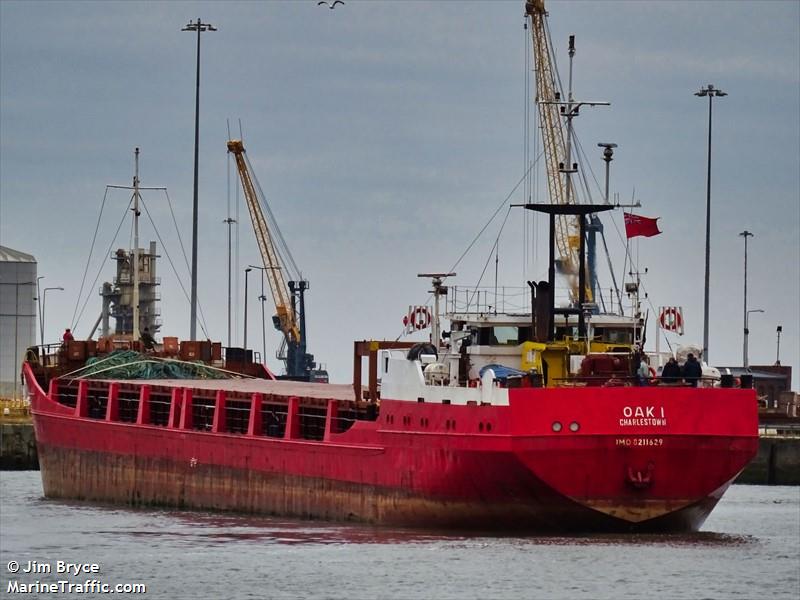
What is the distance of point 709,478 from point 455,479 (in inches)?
233

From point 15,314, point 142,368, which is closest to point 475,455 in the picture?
point 142,368

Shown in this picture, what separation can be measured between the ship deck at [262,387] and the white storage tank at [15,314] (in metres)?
52.4

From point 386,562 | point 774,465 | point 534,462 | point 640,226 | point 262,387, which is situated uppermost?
point 640,226

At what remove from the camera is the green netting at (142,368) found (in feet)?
243

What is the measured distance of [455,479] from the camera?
168ft

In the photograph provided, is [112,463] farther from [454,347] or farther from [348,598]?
[348,598]

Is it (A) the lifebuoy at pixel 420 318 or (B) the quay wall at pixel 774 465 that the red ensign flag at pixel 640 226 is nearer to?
(A) the lifebuoy at pixel 420 318

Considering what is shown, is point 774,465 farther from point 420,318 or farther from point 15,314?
point 15,314

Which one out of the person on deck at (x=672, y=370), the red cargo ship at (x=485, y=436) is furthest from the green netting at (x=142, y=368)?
the person on deck at (x=672, y=370)

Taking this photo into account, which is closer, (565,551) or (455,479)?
(565,551)

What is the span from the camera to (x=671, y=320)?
5341cm

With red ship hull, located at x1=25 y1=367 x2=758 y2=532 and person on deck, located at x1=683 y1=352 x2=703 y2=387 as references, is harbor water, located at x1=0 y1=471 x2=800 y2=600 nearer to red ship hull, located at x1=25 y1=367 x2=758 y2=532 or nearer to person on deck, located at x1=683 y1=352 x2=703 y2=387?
red ship hull, located at x1=25 y1=367 x2=758 y2=532

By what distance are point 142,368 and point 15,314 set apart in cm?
5683

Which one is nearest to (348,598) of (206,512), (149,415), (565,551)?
(565,551)
